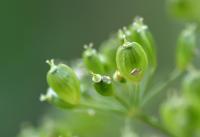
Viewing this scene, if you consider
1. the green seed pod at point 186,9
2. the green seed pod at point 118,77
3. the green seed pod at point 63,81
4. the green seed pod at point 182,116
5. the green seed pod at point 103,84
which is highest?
the green seed pod at point 186,9

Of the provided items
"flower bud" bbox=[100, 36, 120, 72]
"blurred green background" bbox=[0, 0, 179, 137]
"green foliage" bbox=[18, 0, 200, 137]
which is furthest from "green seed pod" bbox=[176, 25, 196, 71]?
"blurred green background" bbox=[0, 0, 179, 137]

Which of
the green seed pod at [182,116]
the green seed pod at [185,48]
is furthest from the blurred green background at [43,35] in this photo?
the green seed pod at [185,48]

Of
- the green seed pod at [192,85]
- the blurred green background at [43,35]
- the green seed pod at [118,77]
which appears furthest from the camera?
the blurred green background at [43,35]

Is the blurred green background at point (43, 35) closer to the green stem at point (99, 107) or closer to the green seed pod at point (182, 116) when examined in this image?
the green seed pod at point (182, 116)

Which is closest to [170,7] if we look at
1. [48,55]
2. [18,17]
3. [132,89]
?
[132,89]

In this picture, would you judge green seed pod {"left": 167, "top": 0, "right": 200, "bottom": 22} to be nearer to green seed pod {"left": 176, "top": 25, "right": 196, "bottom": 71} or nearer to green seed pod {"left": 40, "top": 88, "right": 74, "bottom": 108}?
green seed pod {"left": 176, "top": 25, "right": 196, "bottom": 71}

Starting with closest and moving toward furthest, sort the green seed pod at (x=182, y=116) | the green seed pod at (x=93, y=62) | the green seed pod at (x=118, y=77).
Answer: the green seed pod at (x=118, y=77)
the green seed pod at (x=93, y=62)
the green seed pod at (x=182, y=116)
